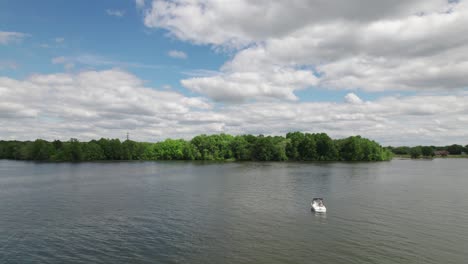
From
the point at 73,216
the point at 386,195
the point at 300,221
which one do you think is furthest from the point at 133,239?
the point at 386,195

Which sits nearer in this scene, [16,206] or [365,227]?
[365,227]

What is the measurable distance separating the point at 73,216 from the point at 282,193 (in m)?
39.0

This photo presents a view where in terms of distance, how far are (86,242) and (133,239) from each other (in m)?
4.70

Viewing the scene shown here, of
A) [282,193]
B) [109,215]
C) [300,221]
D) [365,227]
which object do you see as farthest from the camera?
[282,193]

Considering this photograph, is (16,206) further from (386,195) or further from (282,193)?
(386,195)

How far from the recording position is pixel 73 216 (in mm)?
46000

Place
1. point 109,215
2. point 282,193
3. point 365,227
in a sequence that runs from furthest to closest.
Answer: point 282,193 → point 109,215 → point 365,227

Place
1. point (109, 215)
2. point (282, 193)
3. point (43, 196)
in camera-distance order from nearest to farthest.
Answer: point (109, 215)
point (43, 196)
point (282, 193)

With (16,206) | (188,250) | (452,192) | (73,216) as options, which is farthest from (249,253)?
(452,192)

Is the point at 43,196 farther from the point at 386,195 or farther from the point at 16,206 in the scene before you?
the point at 386,195

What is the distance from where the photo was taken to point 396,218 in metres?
45.5

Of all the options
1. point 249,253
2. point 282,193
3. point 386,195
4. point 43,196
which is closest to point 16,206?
point 43,196

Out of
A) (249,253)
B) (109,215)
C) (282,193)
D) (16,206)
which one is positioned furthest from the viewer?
(282,193)

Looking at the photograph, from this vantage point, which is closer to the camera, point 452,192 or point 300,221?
point 300,221
